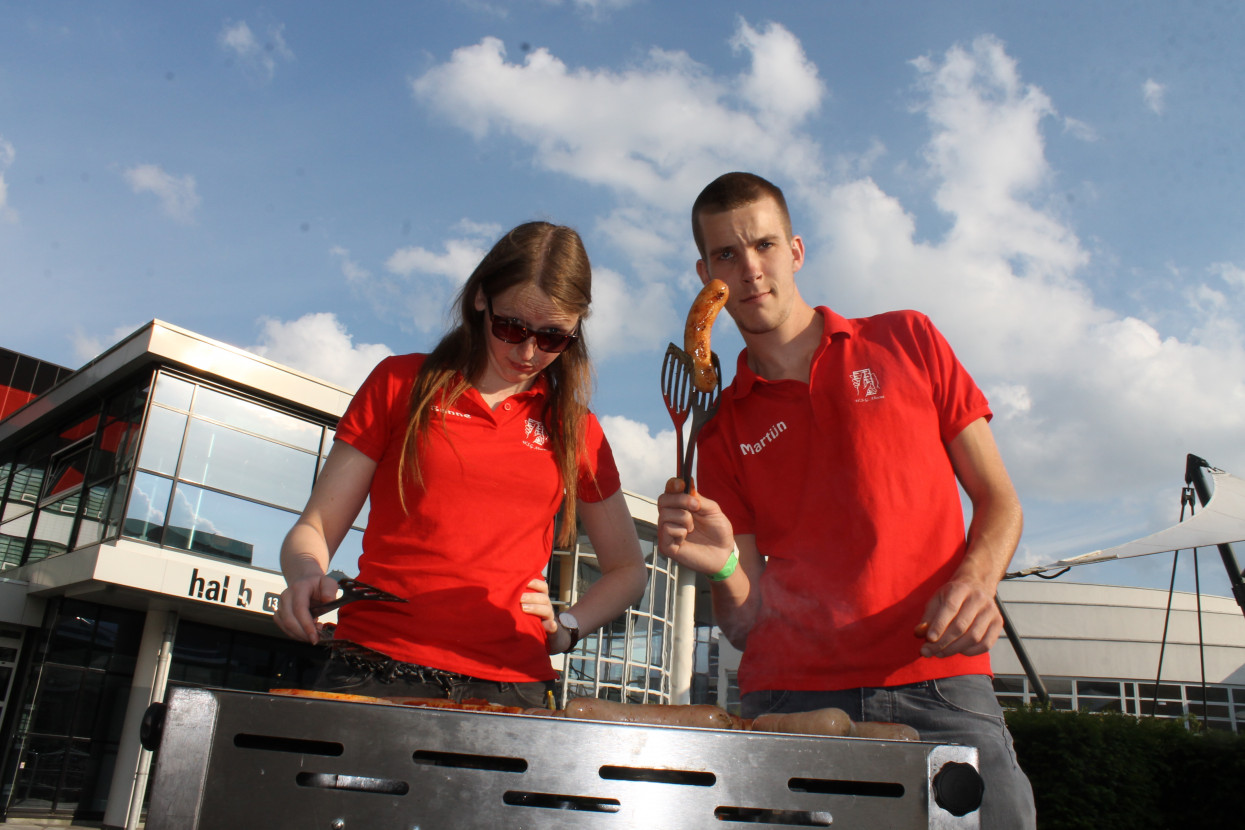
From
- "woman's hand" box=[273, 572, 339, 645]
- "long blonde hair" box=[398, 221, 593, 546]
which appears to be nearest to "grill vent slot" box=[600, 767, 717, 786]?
"woman's hand" box=[273, 572, 339, 645]

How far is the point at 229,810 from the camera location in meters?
0.88

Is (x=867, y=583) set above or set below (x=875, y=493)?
below

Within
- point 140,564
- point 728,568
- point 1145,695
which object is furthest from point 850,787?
point 1145,695

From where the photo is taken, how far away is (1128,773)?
8.64 metres

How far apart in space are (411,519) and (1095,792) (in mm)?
9311

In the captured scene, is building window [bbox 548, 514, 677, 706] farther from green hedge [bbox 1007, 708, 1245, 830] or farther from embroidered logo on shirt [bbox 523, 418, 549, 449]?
embroidered logo on shirt [bbox 523, 418, 549, 449]

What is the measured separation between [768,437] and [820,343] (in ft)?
0.87

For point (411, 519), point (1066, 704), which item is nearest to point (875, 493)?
point (411, 519)

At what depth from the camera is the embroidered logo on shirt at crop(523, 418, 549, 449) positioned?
206 cm

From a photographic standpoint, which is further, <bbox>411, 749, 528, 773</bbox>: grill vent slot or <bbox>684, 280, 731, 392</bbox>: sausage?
<bbox>684, 280, 731, 392</bbox>: sausage

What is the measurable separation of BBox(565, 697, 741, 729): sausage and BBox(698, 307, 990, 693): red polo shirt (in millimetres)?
543

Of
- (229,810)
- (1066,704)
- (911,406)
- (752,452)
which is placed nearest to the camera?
(229,810)

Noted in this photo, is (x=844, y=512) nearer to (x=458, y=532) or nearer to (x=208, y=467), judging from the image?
(x=458, y=532)

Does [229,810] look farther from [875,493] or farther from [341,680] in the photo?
[875,493]
